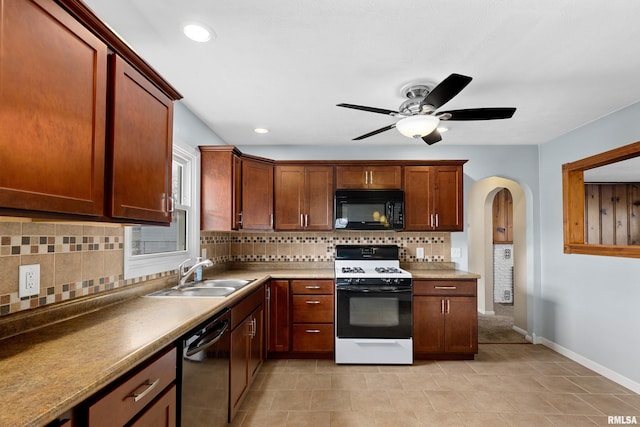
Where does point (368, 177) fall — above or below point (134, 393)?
above

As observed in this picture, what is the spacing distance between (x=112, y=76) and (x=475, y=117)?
2.13 meters

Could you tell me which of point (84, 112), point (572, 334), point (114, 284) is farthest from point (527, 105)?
point (114, 284)

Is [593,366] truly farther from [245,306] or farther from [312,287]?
[245,306]

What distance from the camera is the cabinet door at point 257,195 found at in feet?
11.4

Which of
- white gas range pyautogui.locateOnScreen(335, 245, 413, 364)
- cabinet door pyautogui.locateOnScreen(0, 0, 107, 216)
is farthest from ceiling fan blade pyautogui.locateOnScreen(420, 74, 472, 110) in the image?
white gas range pyautogui.locateOnScreen(335, 245, 413, 364)

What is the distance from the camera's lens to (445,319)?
332 cm

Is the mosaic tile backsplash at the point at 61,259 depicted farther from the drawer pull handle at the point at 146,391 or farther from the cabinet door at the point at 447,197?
the cabinet door at the point at 447,197

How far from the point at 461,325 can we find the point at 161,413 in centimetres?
291

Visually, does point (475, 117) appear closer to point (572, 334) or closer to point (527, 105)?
point (527, 105)

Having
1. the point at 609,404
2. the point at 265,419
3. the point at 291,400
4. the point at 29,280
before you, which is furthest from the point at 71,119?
the point at 609,404

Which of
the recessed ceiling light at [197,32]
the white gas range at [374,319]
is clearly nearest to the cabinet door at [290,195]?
the white gas range at [374,319]

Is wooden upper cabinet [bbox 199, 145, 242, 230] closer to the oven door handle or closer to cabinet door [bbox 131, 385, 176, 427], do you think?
the oven door handle

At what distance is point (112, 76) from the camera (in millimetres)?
1337

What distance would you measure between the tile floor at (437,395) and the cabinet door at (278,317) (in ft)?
0.58
